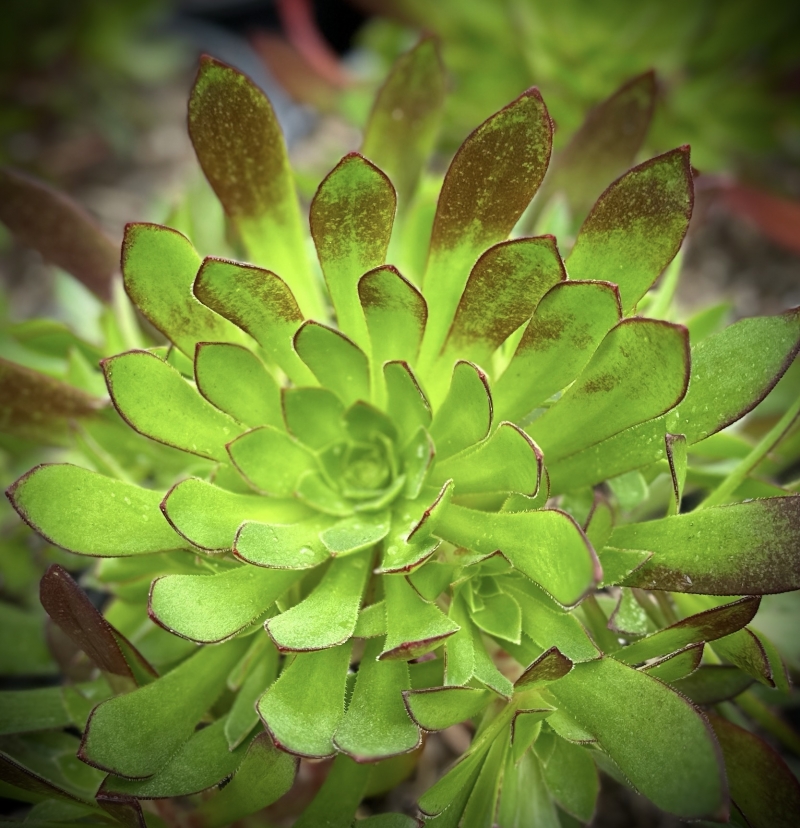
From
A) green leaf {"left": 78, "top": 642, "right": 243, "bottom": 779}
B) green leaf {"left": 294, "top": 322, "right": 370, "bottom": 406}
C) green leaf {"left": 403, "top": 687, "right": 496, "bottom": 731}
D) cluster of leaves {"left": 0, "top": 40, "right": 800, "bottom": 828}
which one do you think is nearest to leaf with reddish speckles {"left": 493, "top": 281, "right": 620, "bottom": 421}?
cluster of leaves {"left": 0, "top": 40, "right": 800, "bottom": 828}

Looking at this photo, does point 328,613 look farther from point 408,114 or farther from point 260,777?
point 408,114

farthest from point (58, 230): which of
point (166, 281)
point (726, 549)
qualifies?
point (726, 549)

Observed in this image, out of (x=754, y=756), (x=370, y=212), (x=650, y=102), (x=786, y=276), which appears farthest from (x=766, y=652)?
(x=786, y=276)

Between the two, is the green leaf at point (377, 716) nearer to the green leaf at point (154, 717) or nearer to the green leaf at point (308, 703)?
the green leaf at point (308, 703)

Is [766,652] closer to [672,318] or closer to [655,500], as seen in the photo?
[655,500]

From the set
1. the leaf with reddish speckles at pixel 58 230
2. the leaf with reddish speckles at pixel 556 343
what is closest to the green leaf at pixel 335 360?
the leaf with reddish speckles at pixel 556 343
